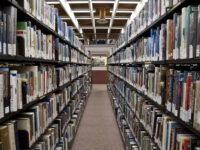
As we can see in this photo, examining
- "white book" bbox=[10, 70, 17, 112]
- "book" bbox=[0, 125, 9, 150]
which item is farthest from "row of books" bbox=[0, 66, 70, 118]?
"book" bbox=[0, 125, 9, 150]

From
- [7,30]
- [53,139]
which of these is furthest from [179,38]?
[53,139]

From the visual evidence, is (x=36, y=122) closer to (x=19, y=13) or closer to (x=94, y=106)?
(x=19, y=13)

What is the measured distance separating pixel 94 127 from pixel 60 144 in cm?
175

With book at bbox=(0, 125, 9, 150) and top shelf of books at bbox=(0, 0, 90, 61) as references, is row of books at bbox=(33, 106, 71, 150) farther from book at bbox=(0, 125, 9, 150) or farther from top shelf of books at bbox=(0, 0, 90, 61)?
top shelf of books at bbox=(0, 0, 90, 61)

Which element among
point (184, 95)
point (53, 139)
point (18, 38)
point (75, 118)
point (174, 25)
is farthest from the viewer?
point (75, 118)

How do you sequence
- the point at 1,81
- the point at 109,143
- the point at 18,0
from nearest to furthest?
the point at 1,81 → the point at 18,0 → the point at 109,143

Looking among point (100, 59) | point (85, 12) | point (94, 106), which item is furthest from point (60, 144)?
point (100, 59)

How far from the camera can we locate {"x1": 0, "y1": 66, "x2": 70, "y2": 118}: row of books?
0.99 metres

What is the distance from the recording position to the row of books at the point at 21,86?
986mm

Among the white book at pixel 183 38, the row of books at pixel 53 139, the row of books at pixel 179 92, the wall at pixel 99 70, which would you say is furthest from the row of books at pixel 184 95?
the wall at pixel 99 70

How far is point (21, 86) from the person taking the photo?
1.21m

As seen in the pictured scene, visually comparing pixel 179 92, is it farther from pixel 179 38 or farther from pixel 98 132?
pixel 98 132

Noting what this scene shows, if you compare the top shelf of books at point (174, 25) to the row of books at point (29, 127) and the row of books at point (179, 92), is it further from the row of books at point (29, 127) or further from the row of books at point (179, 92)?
the row of books at point (29, 127)

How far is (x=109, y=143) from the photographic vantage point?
123 inches
